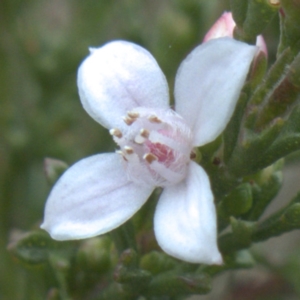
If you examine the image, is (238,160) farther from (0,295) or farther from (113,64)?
(0,295)

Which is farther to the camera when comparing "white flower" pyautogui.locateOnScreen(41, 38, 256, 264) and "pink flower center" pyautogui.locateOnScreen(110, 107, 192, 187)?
"pink flower center" pyautogui.locateOnScreen(110, 107, 192, 187)

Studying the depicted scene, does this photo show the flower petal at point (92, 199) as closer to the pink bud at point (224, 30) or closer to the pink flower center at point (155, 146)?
the pink flower center at point (155, 146)

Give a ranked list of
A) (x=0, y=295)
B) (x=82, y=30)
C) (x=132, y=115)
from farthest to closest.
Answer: (x=82, y=30)
(x=0, y=295)
(x=132, y=115)

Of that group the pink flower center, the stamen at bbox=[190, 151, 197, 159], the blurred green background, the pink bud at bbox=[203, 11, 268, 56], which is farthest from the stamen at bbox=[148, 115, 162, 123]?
the blurred green background

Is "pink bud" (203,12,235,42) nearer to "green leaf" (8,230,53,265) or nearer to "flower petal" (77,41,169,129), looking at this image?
"flower petal" (77,41,169,129)

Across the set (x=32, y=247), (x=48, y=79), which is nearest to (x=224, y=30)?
(x=32, y=247)

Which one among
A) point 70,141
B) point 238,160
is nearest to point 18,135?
point 70,141
